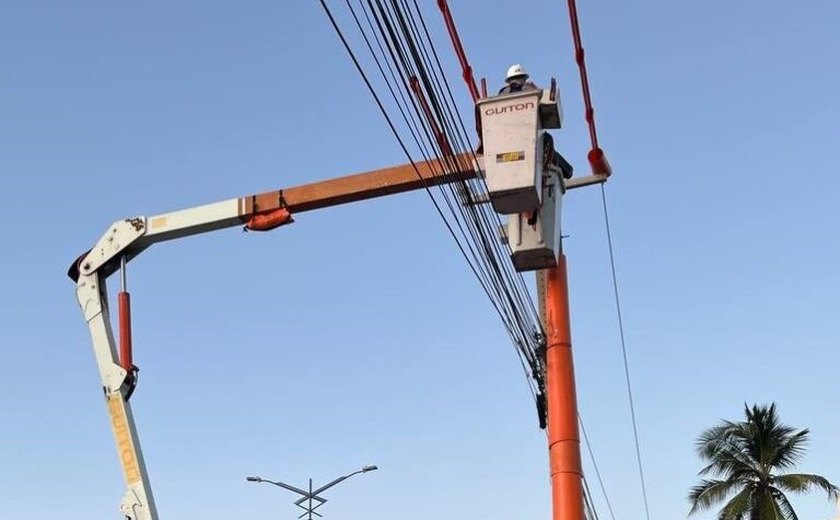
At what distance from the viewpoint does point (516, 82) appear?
410 inches

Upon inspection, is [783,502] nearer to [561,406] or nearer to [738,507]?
[738,507]

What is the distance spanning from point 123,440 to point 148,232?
225 centimetres

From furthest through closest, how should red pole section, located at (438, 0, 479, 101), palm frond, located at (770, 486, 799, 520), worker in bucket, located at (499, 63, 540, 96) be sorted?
palm frond, located at (770, 486, 799, 520) < worker in bucket, located at (499, 63, 540, 96) < red pole section, located at (438, 0, 479, 101)

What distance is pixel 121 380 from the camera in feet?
35.4

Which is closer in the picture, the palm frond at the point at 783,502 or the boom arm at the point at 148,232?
the boom arm at the point at 148,232

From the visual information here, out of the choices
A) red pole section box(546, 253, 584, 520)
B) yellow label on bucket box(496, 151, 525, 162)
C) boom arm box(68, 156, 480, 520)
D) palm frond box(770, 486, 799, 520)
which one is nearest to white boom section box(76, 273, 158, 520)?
boom arm box(68, 156, 480, 520)

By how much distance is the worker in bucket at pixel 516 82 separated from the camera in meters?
9.95

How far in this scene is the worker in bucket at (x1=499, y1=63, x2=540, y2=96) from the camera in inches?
392

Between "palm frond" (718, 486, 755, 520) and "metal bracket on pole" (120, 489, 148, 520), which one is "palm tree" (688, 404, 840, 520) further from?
"metal bracket on pole" (120, 489, 148, 520)

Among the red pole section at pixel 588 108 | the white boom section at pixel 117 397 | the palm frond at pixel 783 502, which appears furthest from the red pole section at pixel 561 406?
the palm frond at pixel 783 502

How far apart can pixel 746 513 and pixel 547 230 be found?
27.8m

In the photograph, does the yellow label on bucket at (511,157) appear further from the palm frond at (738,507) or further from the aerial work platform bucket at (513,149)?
the palm frond at (738,507)

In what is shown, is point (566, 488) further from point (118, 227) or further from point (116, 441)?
point (118, 227)

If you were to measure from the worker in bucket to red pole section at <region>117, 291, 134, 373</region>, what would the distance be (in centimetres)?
438
